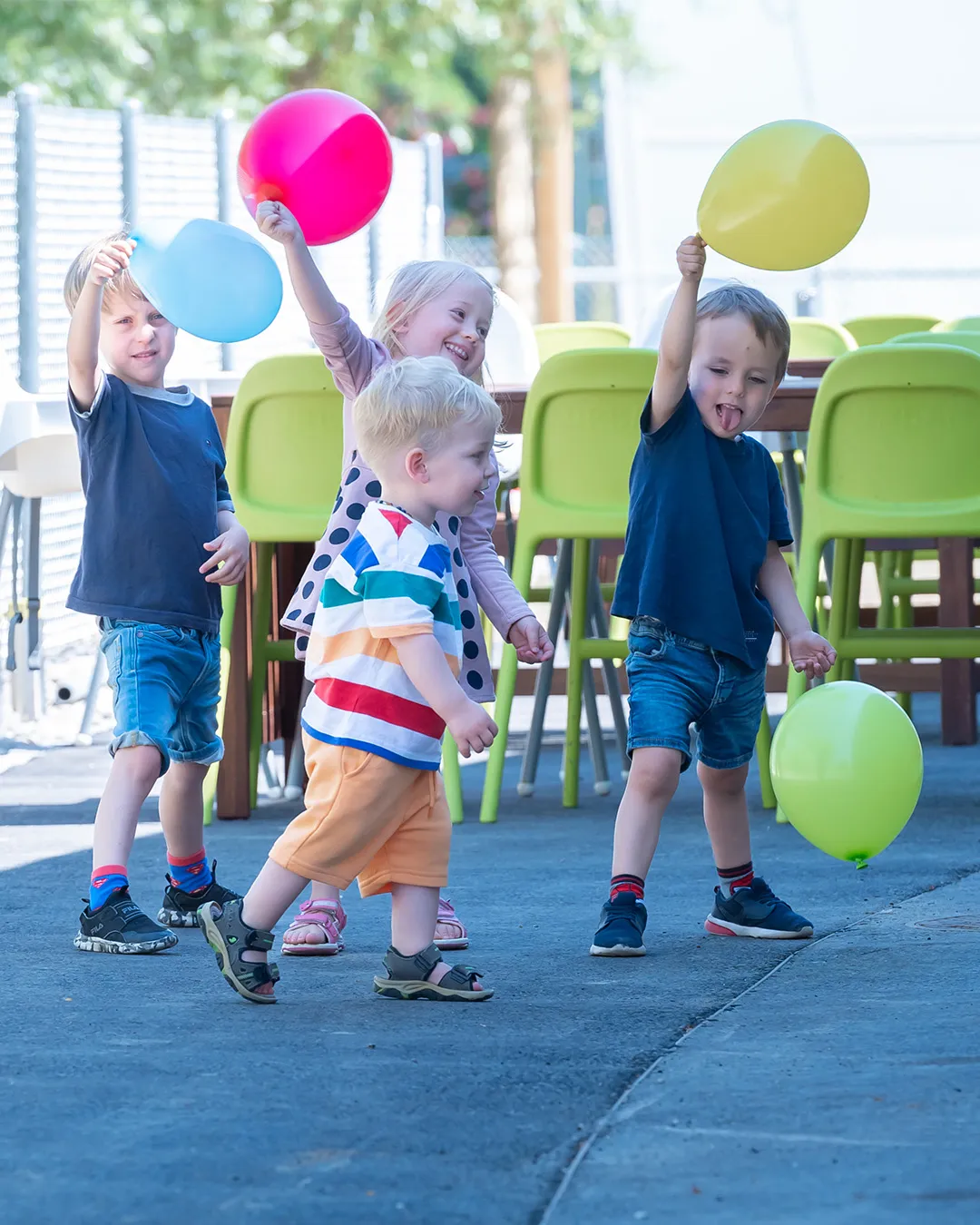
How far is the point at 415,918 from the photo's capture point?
135 inches

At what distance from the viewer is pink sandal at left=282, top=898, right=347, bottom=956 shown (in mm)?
3883

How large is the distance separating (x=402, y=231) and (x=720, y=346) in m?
10.9

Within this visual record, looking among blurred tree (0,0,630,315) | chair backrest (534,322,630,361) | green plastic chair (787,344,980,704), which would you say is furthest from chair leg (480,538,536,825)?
blurred tree (0,0,630,315)

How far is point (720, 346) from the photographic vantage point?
12.6 ft

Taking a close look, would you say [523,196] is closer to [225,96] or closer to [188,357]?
[225,96]

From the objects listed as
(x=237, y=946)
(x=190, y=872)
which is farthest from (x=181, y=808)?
(x=237, y=946)

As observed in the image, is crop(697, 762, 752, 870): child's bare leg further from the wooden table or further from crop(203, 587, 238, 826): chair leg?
crop(203, 587, 238, 826): chair leg

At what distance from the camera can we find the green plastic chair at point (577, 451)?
18.5 ft

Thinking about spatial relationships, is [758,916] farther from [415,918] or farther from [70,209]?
[70,209]

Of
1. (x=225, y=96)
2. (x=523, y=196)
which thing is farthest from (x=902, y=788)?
(x=523, y=196)

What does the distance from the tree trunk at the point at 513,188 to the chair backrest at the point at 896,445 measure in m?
13.7

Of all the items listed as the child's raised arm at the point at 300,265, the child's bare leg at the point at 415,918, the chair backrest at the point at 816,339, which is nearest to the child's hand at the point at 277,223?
the child's raised arm at the point at 300,265

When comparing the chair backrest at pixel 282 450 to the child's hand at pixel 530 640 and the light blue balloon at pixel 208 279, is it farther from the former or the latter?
the child's hand at pixel 530 640

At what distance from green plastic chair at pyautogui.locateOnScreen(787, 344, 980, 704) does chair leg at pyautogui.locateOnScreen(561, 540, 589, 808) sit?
73cm
